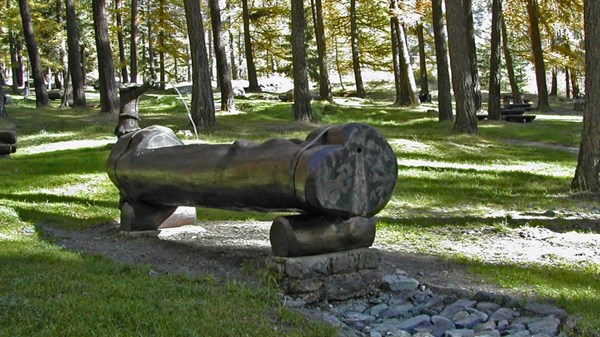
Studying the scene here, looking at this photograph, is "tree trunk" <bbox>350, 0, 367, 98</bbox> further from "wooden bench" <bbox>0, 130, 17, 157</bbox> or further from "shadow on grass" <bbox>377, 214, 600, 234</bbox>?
"shadow on grass" <bbox>377, 214, 600, 234</bbox>

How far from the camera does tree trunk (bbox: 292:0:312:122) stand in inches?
858

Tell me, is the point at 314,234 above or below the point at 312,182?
below

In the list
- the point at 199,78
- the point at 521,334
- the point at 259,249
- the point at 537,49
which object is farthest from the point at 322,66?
the point at 521,334

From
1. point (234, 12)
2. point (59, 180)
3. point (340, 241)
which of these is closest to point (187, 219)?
point (340, 241)

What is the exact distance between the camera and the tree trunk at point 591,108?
10945 millimetres

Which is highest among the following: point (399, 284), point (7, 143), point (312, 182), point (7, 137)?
point (7, 137)

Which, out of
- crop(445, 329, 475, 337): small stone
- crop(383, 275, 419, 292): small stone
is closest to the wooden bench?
crop(383, 275, 419, 292): small stone

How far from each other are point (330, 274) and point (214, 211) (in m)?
5.01

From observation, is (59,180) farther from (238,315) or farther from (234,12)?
(234,12)

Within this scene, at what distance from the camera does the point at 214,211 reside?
10.7 metres

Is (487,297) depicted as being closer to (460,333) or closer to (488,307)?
(488,307)

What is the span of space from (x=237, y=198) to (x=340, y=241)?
1.10 metres

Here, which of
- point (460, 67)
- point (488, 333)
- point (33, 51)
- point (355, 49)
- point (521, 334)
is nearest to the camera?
point (521, 334)

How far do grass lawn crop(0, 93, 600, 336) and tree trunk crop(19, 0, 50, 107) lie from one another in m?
5.88
